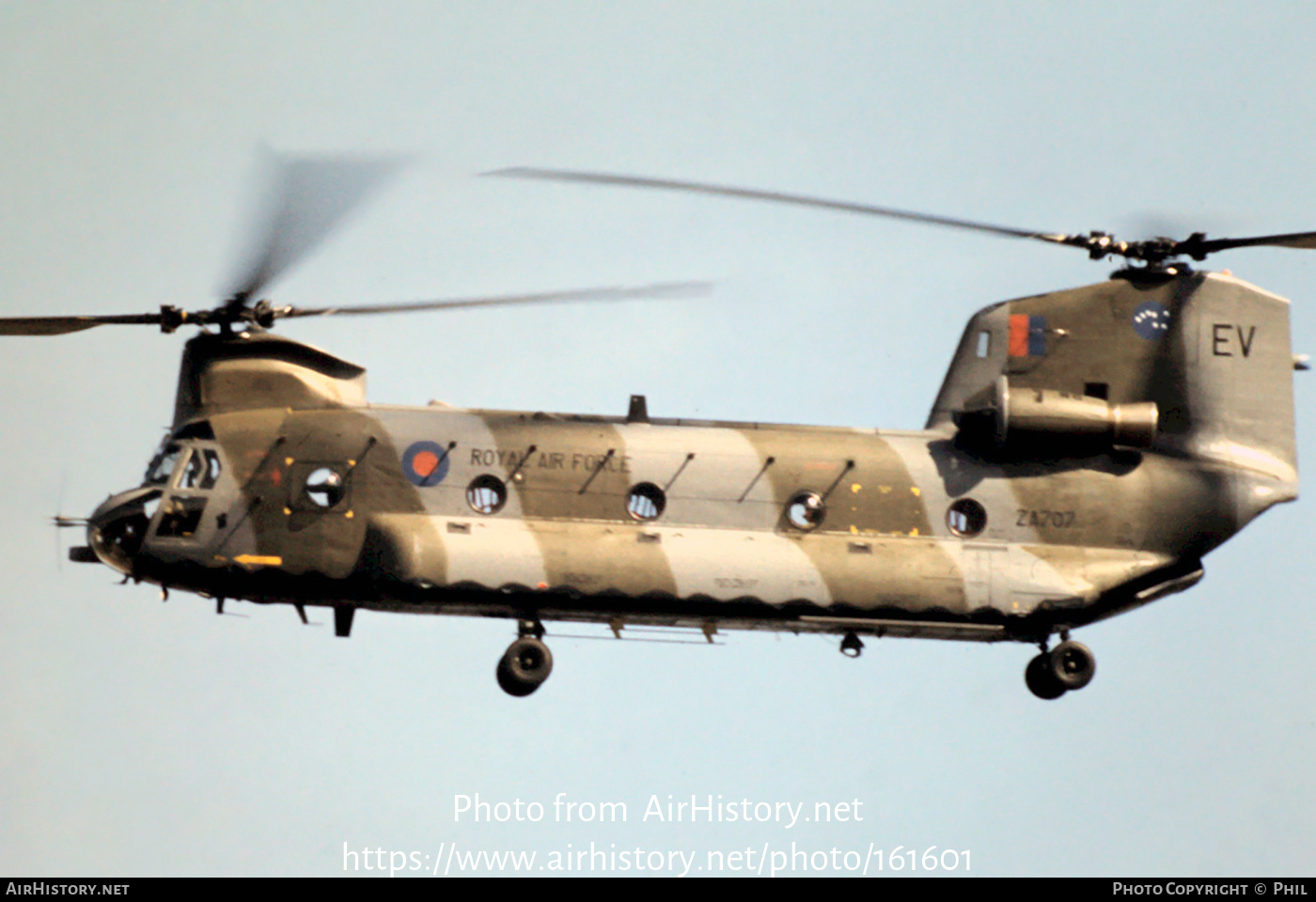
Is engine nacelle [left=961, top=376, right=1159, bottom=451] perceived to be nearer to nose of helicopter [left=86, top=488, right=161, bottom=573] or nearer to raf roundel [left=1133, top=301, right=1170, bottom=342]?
raf roundel [left=1133, top=301, right=1170, bottom=342]

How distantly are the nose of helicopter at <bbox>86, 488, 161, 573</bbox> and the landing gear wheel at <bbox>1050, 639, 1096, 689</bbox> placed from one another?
13236 mm

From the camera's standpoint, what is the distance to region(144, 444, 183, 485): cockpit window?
26250 mm

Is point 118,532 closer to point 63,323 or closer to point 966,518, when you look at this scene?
point 63,323

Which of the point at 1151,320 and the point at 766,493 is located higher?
the point at 1151,320

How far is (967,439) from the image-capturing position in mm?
27125

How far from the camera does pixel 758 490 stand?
1042 inches

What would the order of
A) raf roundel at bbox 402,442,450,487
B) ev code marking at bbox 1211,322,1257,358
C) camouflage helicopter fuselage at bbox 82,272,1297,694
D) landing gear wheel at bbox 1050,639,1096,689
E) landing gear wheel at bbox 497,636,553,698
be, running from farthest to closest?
ev code marking at bbox 1211,322,1257,358 < landing gear wheel at bbox 1050,639,1096,689 < raf roundel at bbox 402,442,450,487 < landing gear wheel at bbox 497,636,553,698 < camouflage helicopter fuselage at bbox 82,272,1297,694

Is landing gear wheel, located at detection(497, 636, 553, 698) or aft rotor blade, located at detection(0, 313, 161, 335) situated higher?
aft rotor blade, located at detection(0, 313, 161, 335)

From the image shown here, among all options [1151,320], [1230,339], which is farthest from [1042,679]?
[1230,339]

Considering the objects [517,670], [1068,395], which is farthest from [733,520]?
[1068,395]

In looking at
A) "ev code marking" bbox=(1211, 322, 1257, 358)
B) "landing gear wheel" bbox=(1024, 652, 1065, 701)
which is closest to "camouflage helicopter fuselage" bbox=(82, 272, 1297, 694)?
"ev code marking" bbox=(1211, 322, 1257, 358)

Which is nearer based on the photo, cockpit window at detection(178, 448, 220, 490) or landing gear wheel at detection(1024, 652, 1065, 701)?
cockpit window at detection(178, 448, 220, 490)

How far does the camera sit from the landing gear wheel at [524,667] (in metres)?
25.8

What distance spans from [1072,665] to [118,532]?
13884mm
